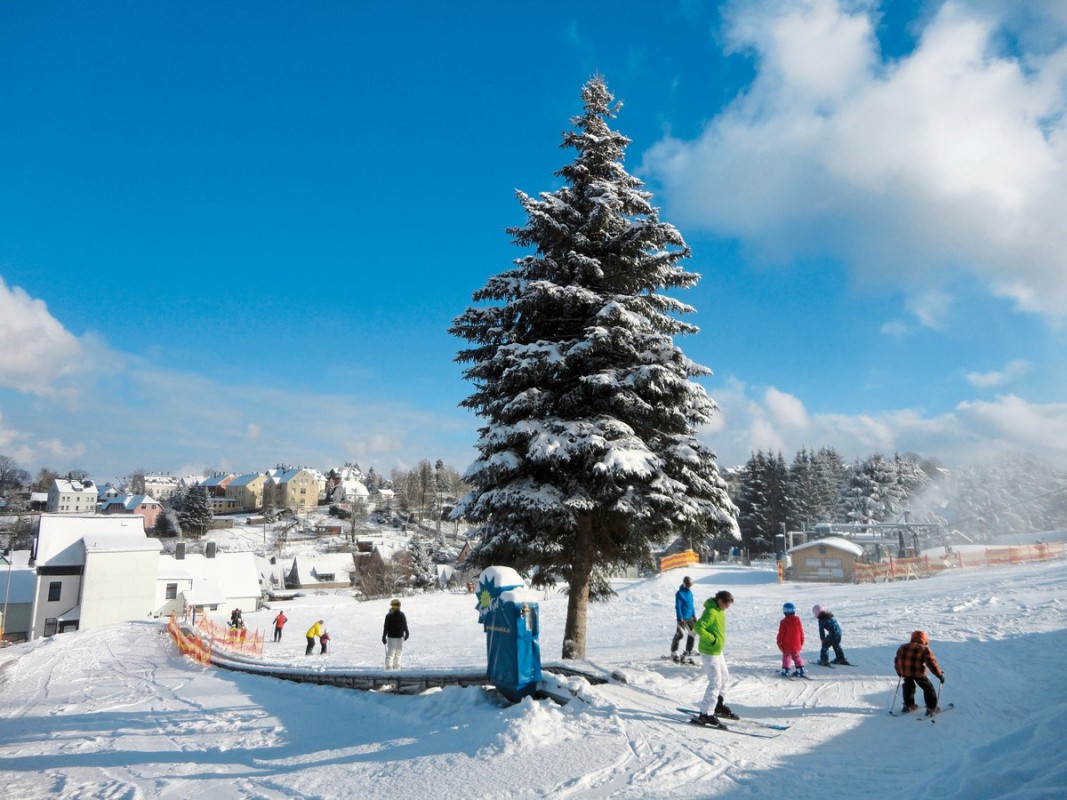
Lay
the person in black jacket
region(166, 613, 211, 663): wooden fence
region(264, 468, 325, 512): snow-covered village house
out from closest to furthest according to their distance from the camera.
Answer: the person in black jacket → region(166, 613, 211, 663): wooden fence → region(264, 468, 325, 512): snow-covered village house

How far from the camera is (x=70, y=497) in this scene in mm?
126875

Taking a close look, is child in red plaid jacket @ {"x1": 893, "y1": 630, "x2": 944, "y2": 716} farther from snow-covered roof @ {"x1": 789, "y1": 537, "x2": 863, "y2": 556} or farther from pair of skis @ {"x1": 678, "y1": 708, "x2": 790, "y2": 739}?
snow-covered roof @ {"x1": 789, "y1": 537, "x2": 863, "y2": 556}

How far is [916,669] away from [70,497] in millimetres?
153744

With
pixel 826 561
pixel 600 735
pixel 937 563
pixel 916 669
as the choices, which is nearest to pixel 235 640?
pixel 600 735

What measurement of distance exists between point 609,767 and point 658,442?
744 cm

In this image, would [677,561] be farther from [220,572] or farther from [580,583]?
[220,572]

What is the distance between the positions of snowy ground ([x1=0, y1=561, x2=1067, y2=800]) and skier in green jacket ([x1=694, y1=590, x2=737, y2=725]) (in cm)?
32

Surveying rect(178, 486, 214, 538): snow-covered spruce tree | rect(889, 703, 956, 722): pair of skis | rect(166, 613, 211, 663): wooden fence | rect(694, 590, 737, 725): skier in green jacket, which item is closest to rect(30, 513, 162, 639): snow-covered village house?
rect(166, 613, 211, 663): wooden fence

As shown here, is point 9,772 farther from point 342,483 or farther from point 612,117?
point 342,483

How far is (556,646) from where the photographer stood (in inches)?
777

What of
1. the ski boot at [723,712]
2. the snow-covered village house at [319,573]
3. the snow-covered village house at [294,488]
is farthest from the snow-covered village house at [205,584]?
the snow-covered village house at [294,488]

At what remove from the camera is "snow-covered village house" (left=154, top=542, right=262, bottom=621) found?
5178 cm

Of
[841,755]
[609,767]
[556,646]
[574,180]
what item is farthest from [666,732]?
[556,646]

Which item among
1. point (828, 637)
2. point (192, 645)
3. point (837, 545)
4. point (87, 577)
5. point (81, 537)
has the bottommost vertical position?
point (192, 645)
